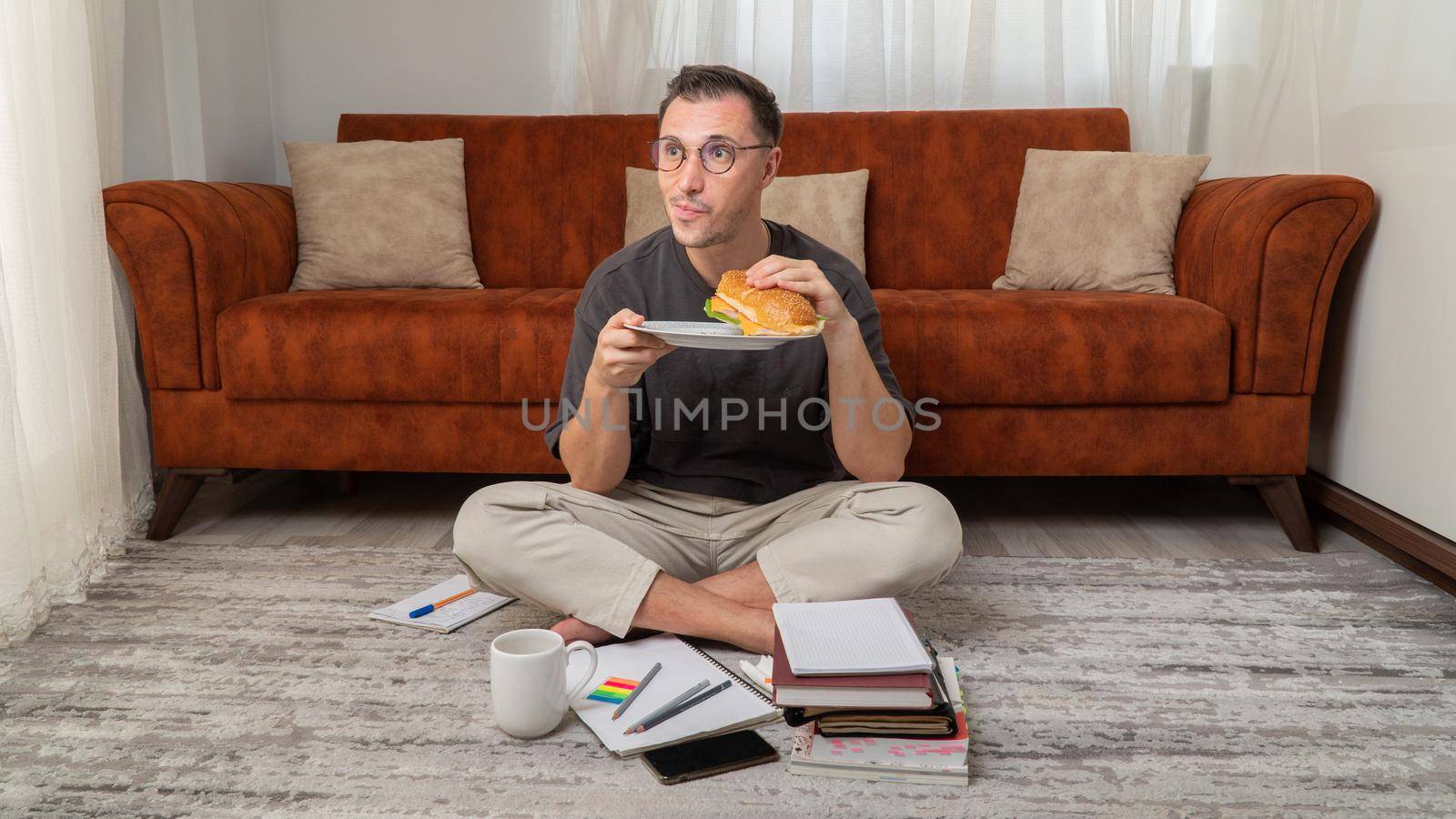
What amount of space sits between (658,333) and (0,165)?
1.39 metres

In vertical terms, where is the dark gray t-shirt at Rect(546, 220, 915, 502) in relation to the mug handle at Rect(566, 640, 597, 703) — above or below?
above

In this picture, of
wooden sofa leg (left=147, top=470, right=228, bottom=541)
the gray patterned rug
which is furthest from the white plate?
wooden sofa leg (left=147, top=470, right=228, bottom=541)

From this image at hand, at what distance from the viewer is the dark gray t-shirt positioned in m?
1.75

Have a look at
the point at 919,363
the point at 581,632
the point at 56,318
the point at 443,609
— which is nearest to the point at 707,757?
the point at 581,632

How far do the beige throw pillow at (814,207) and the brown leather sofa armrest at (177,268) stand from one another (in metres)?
0.98

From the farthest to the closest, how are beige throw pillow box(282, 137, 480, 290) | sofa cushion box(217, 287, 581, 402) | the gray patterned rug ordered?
1. beige throw pillow box(282, 137, 480, 290)
2. sofa cushion box(217, 287, 581, 402)
3. the gray patterned rug

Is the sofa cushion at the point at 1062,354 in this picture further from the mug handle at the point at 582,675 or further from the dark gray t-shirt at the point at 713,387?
the mug handle at the point at 582,675

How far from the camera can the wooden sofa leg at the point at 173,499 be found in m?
2.34

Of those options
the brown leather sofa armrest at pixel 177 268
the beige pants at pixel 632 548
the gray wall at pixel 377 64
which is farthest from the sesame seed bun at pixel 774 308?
the gray wall at pixel 377 64

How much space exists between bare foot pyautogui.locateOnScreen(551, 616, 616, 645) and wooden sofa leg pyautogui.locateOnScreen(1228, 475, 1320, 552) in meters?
1.44

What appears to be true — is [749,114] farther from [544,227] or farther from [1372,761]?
[544,227]

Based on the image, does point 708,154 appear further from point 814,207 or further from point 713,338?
point 814,207

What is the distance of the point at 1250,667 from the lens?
1664 millimetres

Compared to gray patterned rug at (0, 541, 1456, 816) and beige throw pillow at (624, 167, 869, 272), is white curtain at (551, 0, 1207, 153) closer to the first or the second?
beige throw pillow at (624, 167, 869, 272)
